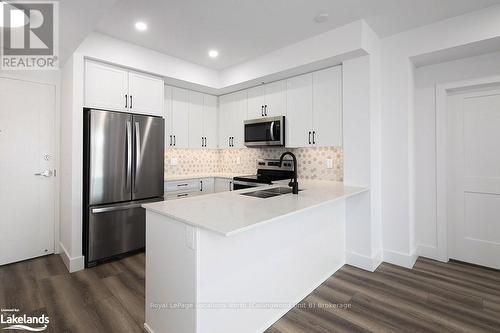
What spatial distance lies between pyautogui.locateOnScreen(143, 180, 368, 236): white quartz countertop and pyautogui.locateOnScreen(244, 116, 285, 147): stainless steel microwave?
4.84 ft

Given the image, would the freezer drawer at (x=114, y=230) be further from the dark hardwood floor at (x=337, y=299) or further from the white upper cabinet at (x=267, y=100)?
the white upper cabinet at (x=267, y=100)

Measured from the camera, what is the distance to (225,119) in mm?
4637

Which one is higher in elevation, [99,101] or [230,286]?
[99,101]

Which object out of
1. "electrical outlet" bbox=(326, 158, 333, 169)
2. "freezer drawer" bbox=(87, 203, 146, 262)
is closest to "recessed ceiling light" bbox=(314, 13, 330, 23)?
"electrical outlet" bbox=(326, 158, 333, 169)

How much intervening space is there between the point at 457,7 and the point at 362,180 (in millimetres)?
1867

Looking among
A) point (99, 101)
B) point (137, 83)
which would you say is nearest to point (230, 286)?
point (99, 101)

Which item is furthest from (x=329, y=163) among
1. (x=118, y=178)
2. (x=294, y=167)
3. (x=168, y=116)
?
(x=118, y=178)

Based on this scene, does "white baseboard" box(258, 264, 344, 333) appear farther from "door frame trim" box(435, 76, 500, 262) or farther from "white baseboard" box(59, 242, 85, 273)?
"white baseboard" box(59, 242, 85, 273)

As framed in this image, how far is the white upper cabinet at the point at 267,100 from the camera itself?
374cm

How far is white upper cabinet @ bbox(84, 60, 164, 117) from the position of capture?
117 inches

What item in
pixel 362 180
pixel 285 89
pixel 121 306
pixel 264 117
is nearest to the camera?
pixel 121 306

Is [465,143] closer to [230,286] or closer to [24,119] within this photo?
[230,286]

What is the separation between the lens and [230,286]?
5.54ft

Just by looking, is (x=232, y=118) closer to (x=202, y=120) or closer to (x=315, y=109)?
(x=202, y=120)
